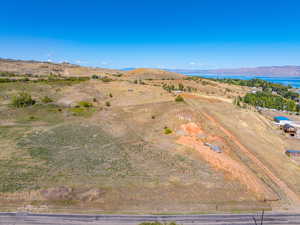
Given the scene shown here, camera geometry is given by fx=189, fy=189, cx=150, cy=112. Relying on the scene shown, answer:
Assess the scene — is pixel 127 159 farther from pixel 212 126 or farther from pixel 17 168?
pixel 212 126

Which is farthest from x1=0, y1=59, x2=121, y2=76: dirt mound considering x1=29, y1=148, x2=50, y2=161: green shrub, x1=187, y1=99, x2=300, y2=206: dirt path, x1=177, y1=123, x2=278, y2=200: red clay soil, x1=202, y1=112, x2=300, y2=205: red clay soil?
x1=202, y1=112, x2=300, y2=205: red clay soil

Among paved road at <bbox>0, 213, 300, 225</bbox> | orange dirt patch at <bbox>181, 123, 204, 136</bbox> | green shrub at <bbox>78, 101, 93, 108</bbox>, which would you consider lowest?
paved road at <bbox>0, 213, 300, 225</bbox>

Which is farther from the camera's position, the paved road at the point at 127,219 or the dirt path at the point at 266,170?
the dirt path at the point at 266,170

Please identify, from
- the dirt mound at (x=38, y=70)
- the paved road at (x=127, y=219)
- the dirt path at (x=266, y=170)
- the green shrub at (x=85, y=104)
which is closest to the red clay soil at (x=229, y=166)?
the dirt path at (x=266, y=170)

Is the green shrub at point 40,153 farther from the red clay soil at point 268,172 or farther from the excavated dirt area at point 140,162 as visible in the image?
the red clay soil at point 268,172

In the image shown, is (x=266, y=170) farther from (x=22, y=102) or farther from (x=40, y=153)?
(x=22, y=102)

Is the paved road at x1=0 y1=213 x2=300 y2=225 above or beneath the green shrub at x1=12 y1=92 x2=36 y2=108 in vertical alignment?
beneath

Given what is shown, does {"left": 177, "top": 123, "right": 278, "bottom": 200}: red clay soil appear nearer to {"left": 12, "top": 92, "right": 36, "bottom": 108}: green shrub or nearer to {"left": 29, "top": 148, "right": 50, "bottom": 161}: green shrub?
{"left": 29, "top": 148, "right": 50, "bottom": 161}: green shrub
